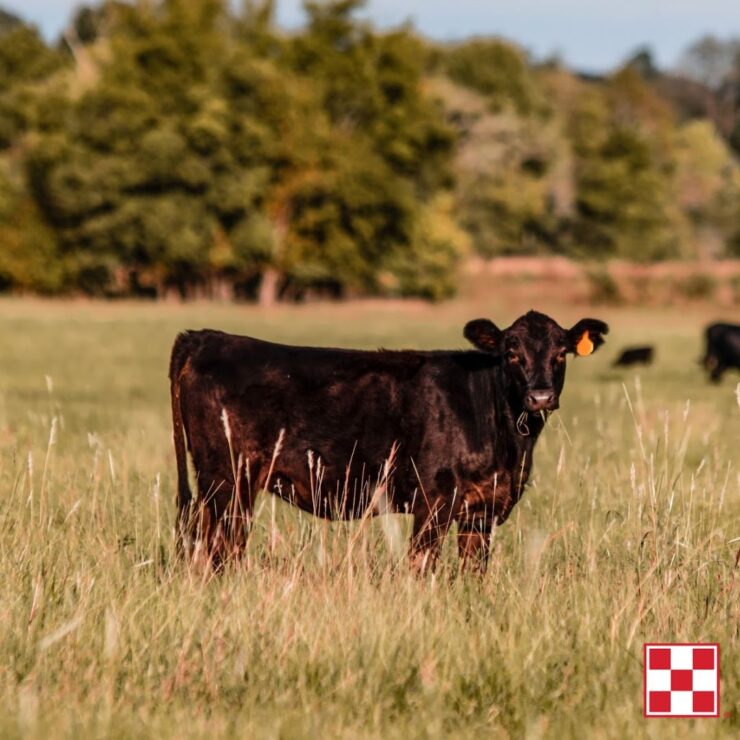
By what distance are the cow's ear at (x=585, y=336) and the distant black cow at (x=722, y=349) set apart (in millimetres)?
19236

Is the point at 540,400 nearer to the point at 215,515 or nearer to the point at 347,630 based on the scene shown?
the point at 347,630

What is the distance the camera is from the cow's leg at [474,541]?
23.9 ft

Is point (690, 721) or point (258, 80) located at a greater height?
point (258, 80)

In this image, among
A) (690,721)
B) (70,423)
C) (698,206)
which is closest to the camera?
(690,721)

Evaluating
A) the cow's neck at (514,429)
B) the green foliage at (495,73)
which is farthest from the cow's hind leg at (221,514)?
the green foliage at (495,73)

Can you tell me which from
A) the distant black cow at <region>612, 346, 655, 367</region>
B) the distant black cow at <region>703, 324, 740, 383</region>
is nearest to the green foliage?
the distant black cow at <region>612, 346, 655, 367</region>

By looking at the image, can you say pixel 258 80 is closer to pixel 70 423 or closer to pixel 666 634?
pixel 70 423

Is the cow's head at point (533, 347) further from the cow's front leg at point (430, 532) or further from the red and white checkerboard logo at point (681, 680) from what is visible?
the red and white checkerboard logo at point (681, 680)

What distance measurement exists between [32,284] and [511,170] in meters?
35.6

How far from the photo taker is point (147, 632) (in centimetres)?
589

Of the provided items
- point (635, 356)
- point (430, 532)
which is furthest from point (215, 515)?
point (635, 356)

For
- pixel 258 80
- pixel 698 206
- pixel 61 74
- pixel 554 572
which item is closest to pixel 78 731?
pixel 554 572

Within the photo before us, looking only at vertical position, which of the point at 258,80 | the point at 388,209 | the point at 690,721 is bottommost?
the point at 690,721

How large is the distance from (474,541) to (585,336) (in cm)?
142
